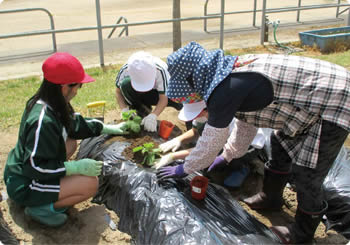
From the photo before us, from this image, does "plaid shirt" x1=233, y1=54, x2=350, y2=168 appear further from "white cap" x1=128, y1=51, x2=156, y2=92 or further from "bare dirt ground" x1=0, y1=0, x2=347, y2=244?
"white cap" x1=128, y1=51, x2=156, y2=92

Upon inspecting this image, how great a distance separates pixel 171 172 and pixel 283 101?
2.70 ft

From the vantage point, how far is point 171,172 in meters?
2.20

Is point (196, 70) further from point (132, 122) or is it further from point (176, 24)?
point (176, 24)

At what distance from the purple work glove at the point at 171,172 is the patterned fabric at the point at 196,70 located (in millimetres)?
475

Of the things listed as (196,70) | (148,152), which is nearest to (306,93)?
(196,70)

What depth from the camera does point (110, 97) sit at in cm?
436

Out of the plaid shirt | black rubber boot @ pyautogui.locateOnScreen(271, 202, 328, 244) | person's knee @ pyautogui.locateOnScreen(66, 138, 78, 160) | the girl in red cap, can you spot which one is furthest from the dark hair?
black rubber boot @ pyautogui.locateOnScreen(271, 202, 328, 244)

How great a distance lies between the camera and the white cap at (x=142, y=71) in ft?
9.53

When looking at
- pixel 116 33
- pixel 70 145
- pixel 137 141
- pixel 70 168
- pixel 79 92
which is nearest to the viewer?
pixel 70 168

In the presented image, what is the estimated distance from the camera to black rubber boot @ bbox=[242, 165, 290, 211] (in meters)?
2.31

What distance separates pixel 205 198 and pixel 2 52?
694 cm

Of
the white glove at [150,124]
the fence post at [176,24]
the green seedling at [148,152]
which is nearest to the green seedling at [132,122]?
the white glove at [150,124]

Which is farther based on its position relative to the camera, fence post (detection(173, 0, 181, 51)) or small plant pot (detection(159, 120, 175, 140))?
fence post (detection(173, 0, 181, 51))

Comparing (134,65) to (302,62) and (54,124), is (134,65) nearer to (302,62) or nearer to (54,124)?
(54,124)
